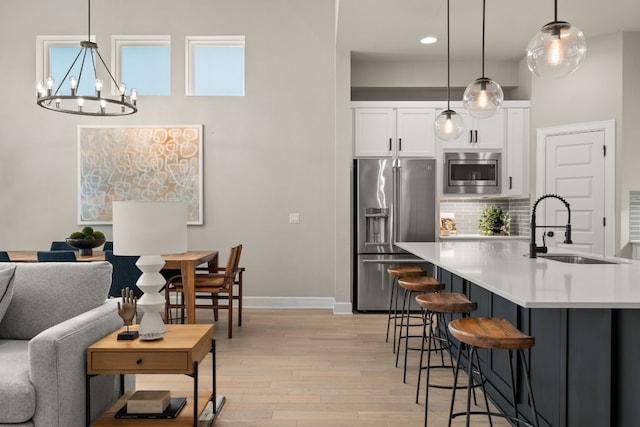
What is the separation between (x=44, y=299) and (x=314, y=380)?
5.96ft

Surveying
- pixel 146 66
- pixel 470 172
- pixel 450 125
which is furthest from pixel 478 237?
pixel 146 66

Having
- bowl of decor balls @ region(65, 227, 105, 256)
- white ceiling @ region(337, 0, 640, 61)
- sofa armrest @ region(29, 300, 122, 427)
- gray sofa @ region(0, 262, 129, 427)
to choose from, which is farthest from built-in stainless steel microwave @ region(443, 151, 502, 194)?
sofa armrest @ region(29, 300, 122, 427)

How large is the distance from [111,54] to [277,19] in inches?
82.8

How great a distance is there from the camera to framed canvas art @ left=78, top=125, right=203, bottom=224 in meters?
6.02

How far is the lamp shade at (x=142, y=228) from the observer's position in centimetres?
241

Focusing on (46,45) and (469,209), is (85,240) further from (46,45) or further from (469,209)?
(469,209)

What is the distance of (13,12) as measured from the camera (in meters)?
6.05

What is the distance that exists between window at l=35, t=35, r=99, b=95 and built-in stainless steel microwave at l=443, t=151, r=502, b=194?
15.1 ft

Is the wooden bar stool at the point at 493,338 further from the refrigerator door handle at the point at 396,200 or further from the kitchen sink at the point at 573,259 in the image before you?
the refrigerator door handle at the point at 396,200

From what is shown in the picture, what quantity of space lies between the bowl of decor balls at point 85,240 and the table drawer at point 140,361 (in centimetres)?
280

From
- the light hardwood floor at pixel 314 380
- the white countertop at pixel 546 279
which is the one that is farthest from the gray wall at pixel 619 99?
the light hardwood floor at pixel 314 380

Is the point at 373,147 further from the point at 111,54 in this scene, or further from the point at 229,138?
the point at 111,54

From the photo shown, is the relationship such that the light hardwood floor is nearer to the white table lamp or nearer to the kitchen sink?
the white table lamp

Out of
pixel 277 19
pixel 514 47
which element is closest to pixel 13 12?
pixel 277 19
